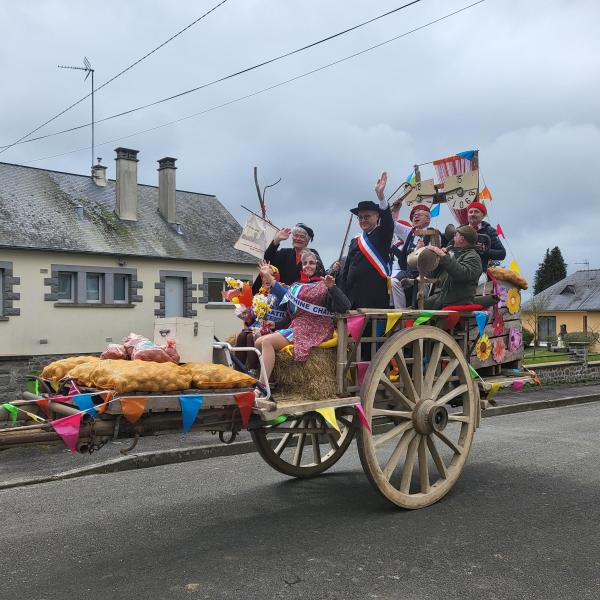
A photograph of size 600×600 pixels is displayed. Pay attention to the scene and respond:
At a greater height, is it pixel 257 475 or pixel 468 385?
pixel 468 385

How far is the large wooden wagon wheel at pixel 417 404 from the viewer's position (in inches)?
199

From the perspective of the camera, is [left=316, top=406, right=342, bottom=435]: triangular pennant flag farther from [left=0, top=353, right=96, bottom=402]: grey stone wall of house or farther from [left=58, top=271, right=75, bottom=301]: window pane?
[left=58, top=271, right=75, bottom=301]: window pane

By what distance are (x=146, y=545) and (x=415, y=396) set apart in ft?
7.78

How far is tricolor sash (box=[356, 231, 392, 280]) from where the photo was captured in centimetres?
593

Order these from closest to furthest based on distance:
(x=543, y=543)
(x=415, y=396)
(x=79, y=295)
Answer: (x=543, y=543), (x=415, y=396), (x=79, y=295)

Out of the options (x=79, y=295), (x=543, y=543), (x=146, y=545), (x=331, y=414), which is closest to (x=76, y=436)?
(x=146, y=545)

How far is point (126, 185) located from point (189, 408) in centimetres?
2080

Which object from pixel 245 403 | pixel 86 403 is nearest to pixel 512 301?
pixel 245 403

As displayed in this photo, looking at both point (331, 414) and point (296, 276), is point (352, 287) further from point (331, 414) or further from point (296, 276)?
point (331, 414)

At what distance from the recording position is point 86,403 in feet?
12.6

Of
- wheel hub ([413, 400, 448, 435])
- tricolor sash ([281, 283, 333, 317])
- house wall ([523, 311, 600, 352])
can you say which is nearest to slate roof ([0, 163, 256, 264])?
tricolor sash ([281, 283, 333, 317])

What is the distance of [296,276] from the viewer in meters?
6.32

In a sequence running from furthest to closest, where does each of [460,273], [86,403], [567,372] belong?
[567,372], [460,273], [86,403]

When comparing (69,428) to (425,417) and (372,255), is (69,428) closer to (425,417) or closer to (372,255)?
(425,417)
